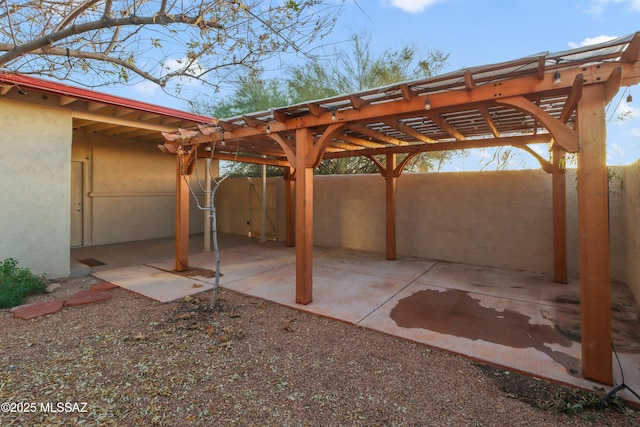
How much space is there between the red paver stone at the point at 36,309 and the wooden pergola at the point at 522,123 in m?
1.88

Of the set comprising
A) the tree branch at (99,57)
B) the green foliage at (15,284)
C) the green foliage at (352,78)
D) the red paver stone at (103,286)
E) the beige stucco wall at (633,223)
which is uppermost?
the green foliage at (352,78)

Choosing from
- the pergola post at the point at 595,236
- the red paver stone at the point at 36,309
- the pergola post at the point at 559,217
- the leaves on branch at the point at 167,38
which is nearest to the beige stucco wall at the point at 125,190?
the red paver stone at the point at 36,309

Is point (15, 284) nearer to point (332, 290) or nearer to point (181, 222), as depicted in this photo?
point (181, 222)

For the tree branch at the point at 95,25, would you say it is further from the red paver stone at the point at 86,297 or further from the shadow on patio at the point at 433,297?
the shadow on patio at the point at 433,297

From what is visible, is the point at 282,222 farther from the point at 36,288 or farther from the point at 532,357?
the point at 532,357

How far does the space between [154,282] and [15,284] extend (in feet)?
5.28

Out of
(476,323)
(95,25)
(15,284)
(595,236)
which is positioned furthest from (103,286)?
(595,236)

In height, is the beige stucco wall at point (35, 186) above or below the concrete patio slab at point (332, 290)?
above

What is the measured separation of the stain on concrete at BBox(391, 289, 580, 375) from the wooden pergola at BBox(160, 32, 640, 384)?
23.8 inches

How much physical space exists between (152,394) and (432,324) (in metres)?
2.68

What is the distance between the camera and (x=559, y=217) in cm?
479

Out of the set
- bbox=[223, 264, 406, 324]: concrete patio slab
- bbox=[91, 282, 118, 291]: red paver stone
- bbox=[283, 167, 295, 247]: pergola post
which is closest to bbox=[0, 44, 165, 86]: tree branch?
bbox=[223, 264, 406, 324]: concrete patio slab

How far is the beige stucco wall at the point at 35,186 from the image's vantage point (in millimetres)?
4395

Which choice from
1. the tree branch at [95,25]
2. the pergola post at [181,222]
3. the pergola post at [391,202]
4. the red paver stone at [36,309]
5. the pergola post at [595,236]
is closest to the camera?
the pergola post at [595,236]
